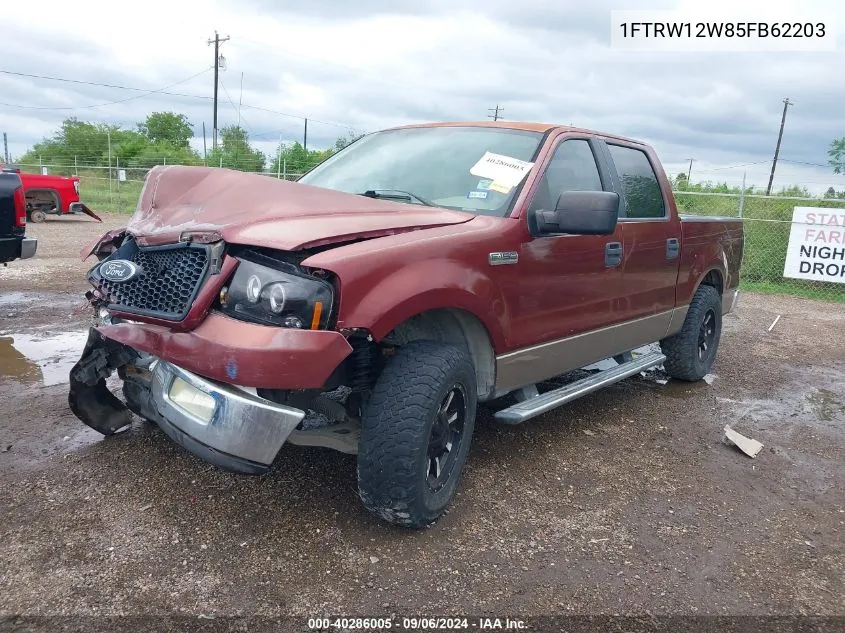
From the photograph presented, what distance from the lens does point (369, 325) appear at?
2625 mm

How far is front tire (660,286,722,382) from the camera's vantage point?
548cm

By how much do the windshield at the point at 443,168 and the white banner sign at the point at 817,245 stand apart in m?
9.46

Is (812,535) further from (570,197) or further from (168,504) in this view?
(168,504)

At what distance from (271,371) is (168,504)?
1.18 metres

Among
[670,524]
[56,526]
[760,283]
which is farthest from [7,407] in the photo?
[760,283]

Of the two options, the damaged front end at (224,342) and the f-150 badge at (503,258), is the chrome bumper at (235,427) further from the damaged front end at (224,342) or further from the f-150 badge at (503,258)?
the f-150 badge at (503,258)

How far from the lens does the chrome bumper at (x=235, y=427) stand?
2482mm

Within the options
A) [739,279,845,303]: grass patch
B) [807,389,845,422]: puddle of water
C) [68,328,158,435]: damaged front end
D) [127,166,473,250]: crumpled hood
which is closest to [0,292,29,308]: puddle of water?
[68,328,158,435]: damaged front end

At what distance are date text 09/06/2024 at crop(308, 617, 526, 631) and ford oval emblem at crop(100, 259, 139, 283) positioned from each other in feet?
4.93

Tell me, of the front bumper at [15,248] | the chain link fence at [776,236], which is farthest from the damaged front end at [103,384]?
the chain link fence at [776,236]

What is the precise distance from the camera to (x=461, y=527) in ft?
10.3

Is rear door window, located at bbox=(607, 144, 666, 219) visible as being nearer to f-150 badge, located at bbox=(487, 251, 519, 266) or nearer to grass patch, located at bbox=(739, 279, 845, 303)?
f-150 badge, located at bbox=(487, 251, 519, 266)

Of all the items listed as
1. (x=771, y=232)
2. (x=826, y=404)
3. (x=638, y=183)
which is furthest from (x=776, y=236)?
(x=638, y=183)

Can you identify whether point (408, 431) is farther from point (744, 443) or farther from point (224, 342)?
point (744, 443)
